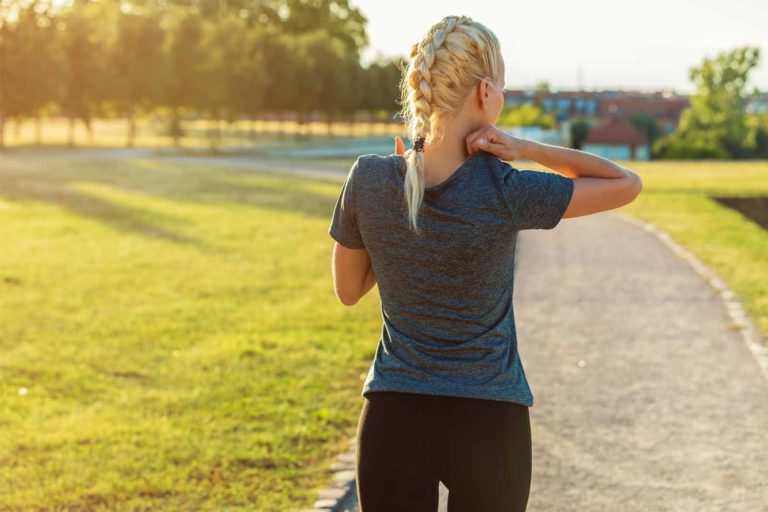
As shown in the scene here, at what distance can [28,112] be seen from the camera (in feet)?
137

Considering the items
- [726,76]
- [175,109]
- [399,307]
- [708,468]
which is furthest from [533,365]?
[726,76]

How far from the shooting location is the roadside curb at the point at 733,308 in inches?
305

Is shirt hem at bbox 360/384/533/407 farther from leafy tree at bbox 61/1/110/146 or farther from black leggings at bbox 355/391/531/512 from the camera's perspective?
leafy tree at bbox 61/1/110/146

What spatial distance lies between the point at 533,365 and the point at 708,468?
7.66 feet

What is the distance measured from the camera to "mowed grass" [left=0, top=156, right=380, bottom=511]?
481cm

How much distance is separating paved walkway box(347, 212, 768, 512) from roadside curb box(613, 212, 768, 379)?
10 cm

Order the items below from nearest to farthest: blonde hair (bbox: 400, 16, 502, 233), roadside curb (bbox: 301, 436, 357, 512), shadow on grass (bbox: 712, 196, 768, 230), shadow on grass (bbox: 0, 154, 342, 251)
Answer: blonde hair (bbox: 400, 16, 502, 233), roadside curb (bbox: 301, 436, 357, 512), shadow on grass (bbox: 0, 154, 342, 251), shadow on grass (bbox: 712, 196, 768, 230)

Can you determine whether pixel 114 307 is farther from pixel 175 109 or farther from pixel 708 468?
pixel 175 109

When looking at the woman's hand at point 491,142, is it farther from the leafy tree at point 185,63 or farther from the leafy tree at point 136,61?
the leafy tree at point 185,63

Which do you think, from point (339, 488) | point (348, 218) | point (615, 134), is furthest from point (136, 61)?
point (615, 134)

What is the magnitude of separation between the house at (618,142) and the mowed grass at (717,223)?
59181mm

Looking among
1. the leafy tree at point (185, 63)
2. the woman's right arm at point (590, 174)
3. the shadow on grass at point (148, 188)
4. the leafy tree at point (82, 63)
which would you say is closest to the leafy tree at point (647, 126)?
the leafy tree at point (185, 63)

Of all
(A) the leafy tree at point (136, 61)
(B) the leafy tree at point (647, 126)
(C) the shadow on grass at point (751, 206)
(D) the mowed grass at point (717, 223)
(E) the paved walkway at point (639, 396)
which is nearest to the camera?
(E) the paved walkway at point (639, 396)

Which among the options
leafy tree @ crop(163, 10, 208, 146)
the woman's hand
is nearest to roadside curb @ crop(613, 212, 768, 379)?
the woman's hand
